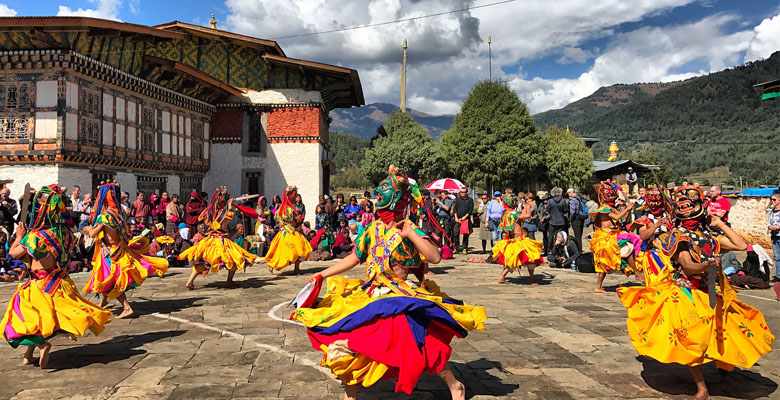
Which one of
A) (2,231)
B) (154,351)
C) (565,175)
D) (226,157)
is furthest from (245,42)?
(565,175)

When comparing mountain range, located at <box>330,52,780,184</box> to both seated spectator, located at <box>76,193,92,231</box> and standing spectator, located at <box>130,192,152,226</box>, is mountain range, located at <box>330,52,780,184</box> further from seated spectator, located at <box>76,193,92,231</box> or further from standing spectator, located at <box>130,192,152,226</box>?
seated spectator, located at <box>76,193,92,231</box>

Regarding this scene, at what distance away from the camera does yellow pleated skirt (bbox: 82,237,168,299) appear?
7.40 m

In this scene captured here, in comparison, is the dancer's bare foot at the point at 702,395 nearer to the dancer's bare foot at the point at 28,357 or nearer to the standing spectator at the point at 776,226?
the dancer's bare foot at the point at 28,357

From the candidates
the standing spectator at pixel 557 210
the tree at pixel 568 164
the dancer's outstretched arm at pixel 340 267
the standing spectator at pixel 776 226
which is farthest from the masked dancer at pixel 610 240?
the tree at pixel 568 164

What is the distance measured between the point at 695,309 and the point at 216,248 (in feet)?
25.5

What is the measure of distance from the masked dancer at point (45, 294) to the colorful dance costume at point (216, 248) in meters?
3.74

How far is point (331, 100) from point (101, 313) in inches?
983

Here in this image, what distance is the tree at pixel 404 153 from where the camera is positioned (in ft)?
131

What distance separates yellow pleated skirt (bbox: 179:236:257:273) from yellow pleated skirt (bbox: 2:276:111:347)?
3.95 meters

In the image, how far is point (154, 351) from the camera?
5945mm

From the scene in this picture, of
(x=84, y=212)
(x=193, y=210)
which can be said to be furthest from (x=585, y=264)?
(x=84, y=212)

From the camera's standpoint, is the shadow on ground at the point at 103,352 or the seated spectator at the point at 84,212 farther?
the seated spectator at the point at 84,212

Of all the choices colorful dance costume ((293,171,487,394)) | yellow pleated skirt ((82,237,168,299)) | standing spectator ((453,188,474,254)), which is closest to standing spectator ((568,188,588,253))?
standing spectator ((453,188,474,254))

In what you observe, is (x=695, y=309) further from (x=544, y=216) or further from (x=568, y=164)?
(x=568, y=164)
